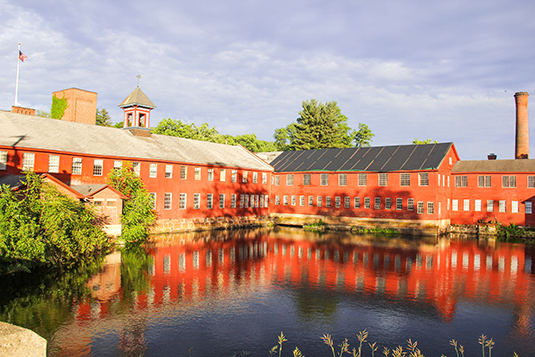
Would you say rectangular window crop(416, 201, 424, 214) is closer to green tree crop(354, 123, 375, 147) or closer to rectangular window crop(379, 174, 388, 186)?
rectangular window crop(379, 174, 388, 186)

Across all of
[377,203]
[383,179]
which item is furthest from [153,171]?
[383,179]

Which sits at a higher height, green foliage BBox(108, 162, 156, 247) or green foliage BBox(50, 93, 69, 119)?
green foliage BBox(50, 93, 69, 119)

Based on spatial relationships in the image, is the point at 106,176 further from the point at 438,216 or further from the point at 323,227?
the point at 438,216

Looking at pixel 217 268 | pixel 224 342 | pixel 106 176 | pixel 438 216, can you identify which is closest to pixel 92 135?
pixel 106 176

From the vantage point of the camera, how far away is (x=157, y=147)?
46.0 m

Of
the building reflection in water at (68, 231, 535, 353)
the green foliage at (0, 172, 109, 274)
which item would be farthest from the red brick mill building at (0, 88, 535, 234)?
the green foliage at (0, 172, 109, 274)

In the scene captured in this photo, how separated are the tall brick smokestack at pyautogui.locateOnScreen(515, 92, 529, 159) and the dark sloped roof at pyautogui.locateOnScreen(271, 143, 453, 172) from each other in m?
12.4

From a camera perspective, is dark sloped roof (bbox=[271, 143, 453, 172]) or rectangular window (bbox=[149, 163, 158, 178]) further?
dark sloped roof (bbox=[271, 143, 453, 172])

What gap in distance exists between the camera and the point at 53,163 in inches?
1398

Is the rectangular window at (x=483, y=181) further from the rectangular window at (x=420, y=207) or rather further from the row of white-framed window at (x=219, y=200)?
the row of white-framed window at (x=219, y=200)

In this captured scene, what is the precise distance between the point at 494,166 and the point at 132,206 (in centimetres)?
4552

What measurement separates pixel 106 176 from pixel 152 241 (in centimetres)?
834

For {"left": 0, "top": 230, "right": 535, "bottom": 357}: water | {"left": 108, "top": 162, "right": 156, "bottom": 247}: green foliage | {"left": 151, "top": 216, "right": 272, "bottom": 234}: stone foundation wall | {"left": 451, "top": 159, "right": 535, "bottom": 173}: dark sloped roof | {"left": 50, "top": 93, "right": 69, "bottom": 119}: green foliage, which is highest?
{"left": 50, "top": 93, "right": 69, "bottom": 119}: green foliage

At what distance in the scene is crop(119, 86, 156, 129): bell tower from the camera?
156 feet
